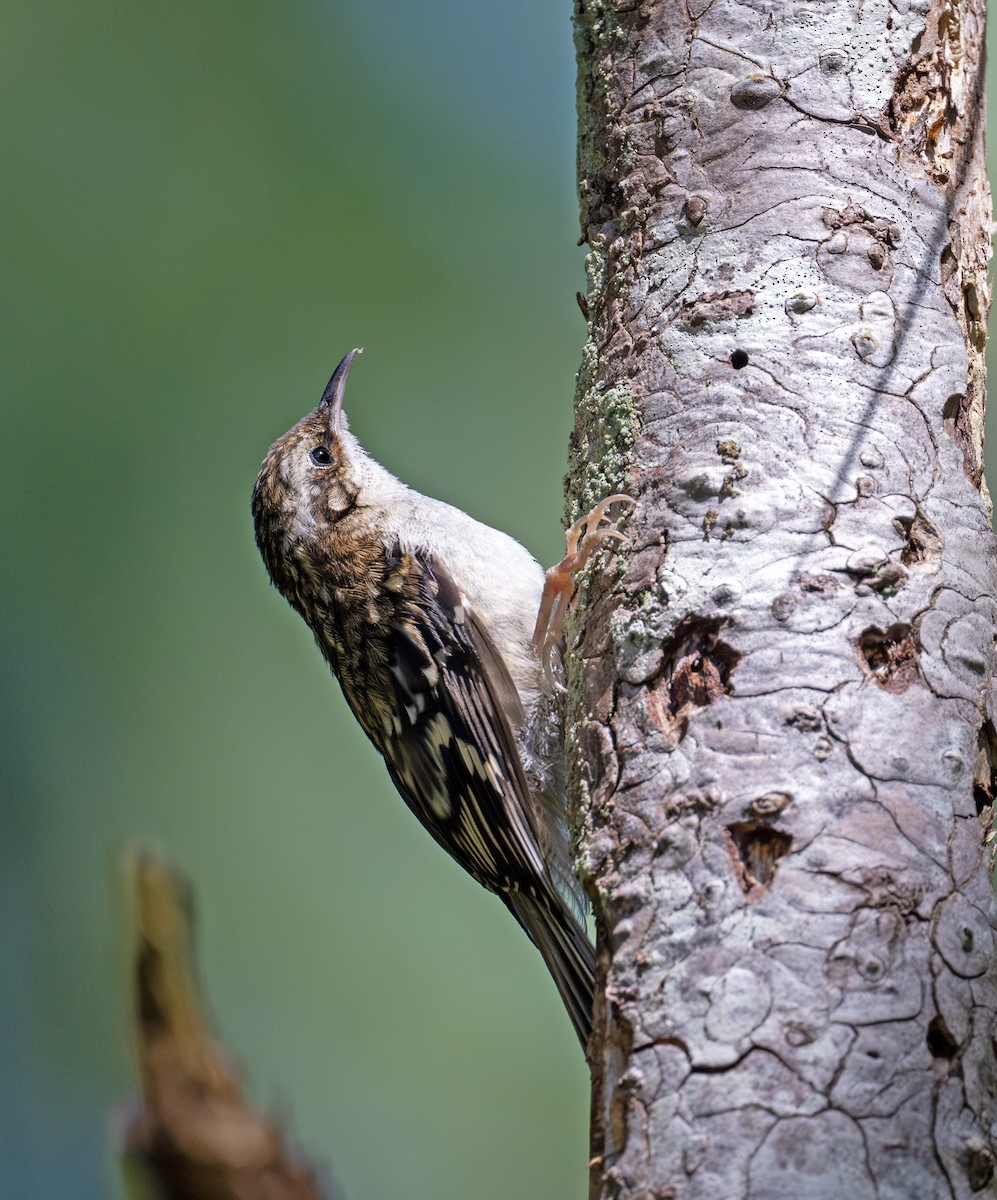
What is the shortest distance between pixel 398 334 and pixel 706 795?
5.56 m

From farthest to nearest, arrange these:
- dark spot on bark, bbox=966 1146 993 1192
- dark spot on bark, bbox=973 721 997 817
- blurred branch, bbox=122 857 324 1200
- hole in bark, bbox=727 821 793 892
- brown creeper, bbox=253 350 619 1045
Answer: brown creeper, bbox=253 350 619 1045, dark spot on bark, bbox=973 721 997 817, hole in bark, bbox=727 821 793 892, dark spot on bark, bbox=966 1146 993 1192, blurred branch, bbox=122 857 324 1200

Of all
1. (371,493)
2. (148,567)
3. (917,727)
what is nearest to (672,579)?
(917,727)

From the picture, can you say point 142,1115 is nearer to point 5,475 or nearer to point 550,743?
point 550,743

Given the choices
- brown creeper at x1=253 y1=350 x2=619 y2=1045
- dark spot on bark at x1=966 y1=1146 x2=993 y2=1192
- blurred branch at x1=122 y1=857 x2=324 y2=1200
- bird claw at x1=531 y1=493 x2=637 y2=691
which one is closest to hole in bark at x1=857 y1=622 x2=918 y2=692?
bird claw at x1=531 y1=493 x2=637 y2=691

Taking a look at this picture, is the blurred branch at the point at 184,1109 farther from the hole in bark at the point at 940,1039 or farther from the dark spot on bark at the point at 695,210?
the dark spot on bark at the point at 695,210

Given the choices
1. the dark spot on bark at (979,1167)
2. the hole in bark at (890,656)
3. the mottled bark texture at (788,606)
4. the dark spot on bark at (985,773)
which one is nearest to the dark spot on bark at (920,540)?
the mottled bark texture at (788,606)

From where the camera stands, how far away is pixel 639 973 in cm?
205

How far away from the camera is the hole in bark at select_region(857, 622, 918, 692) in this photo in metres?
2.21

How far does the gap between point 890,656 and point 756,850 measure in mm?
465

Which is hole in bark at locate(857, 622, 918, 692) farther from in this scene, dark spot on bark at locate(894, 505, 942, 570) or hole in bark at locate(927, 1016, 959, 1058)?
hole in bark at locate(927, 1016, 959, 1058)

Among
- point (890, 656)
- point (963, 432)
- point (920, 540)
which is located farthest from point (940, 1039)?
point (963, 432)

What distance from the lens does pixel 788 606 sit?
2277mm

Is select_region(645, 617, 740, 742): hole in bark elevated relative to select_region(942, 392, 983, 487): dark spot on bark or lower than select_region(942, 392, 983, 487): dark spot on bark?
lower

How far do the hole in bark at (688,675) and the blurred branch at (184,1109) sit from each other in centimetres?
98
